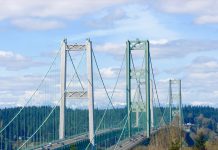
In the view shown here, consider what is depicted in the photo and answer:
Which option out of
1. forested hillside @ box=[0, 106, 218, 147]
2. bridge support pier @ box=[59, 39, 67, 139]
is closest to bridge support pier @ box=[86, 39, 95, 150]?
bridge support pier @ box=[59, 39, 67, 139]

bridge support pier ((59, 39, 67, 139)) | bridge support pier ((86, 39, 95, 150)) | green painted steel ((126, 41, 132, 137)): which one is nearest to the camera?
bridge support pier ((86, 39, 95, 150))

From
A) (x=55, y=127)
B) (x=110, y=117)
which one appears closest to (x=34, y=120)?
(x=55, y=127)

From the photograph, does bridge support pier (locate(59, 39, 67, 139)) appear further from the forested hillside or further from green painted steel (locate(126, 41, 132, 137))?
green painted steel (locate(126, 41, 132, 137))

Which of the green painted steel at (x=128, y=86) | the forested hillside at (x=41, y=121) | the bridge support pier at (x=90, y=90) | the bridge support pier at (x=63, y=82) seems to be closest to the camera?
the bridge support pier at (x=90, y=90)

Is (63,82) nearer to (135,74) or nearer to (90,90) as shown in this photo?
(90,90)

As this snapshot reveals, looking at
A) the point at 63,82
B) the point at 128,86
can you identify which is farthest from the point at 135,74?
the point at 63,82

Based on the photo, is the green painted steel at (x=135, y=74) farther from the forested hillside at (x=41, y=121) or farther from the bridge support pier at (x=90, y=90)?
the bridge support pier at (x=90, y=90)

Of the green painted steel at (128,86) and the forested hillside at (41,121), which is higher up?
the green painted steel at (128,86)

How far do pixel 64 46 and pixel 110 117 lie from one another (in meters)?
25.5

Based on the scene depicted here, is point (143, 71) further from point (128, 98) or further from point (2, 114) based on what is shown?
point (2, 114)

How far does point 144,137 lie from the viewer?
48781 millimetres

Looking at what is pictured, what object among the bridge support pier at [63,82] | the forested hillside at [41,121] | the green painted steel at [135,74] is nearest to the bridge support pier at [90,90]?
the bridge support pier at [63,82]

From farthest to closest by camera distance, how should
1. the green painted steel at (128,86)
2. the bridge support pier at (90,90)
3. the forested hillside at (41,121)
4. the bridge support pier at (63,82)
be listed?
the green painted steel at (128,86), the forested hillside at (41,121), the bridge support pier at (63,82), the bridge support pier at (90,90)

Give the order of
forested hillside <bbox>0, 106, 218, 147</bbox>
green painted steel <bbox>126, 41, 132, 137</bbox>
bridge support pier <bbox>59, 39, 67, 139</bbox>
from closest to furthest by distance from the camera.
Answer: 1. bridge support pier <bbox>59, 39, 67, 139</bbox>
2. forested hillside <bbox>0, 106, 218, 147</bbox>
3. green painted steel <bbox>126, 41, 132, 137</bbox>
